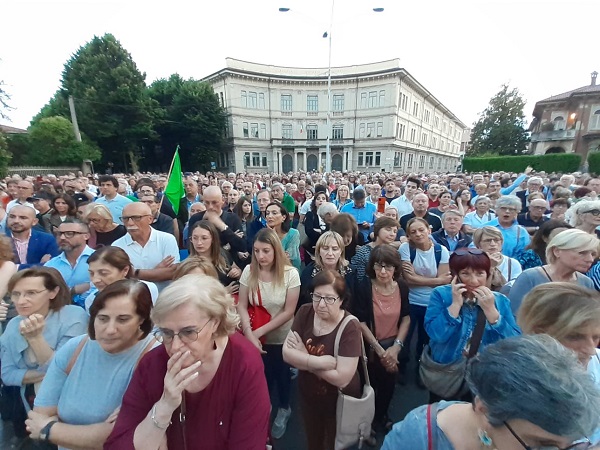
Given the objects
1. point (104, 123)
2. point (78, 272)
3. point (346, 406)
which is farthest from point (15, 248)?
point (104, 123)

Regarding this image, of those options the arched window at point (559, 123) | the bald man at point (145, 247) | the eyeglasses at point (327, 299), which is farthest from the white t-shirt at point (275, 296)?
the arched window at point (559, 123)

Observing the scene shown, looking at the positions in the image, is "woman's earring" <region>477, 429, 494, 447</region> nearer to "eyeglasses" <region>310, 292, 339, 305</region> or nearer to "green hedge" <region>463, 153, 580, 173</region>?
"eyeglasses" <region>310, 292, 339, 305</region>

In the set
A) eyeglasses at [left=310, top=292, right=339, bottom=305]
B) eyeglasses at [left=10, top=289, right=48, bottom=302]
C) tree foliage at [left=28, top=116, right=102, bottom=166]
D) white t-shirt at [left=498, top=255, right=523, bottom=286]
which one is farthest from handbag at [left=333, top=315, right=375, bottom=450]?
tree foliage at [left=28, top=116, right=102, bottom=166]

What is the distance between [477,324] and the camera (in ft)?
6.95

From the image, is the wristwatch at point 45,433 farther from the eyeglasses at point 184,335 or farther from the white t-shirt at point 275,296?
the white t-shirt at point 275,296

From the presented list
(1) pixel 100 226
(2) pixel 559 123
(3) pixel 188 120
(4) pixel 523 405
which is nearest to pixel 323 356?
(4) pixel 523 405

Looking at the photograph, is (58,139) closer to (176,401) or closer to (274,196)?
(274,196)

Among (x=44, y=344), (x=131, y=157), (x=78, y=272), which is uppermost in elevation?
(x=131, y=157)

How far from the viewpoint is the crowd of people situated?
1.06 metres

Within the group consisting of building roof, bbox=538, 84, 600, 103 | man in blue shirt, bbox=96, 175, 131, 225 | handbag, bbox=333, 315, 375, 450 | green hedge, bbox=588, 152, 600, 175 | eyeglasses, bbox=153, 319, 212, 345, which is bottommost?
handbag, bbox=333, 315, 375, 450

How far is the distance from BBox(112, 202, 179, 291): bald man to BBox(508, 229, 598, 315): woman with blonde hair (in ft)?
11.1

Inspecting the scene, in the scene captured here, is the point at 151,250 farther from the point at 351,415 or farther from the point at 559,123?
the point at 559,123

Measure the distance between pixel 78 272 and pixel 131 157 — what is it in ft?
116

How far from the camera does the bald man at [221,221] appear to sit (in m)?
3.95
